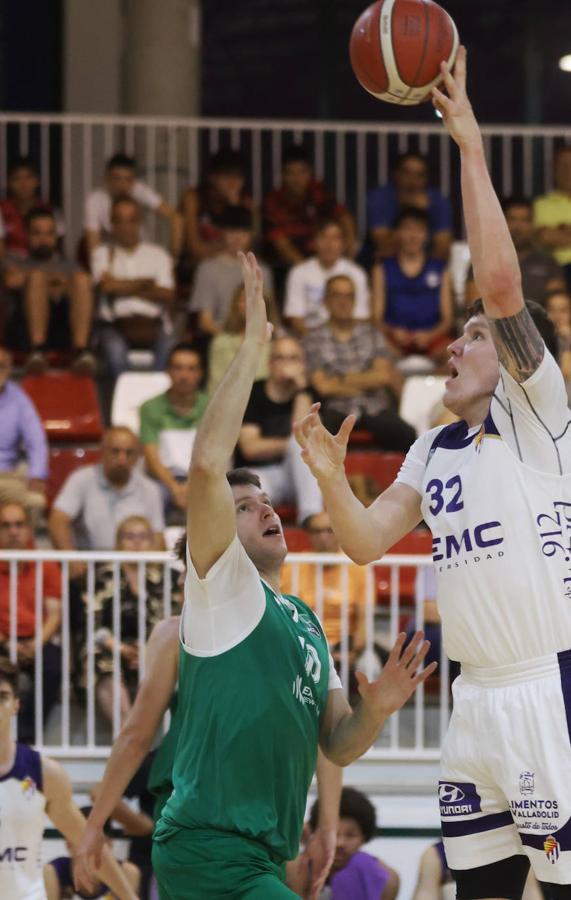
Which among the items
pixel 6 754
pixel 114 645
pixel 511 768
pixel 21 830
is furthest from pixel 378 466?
pixel 511 768

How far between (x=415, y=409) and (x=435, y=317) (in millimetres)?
1063

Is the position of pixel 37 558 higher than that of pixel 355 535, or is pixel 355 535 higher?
pixel 355 535

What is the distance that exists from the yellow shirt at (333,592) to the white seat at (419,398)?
8.66 feet

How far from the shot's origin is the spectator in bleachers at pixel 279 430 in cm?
938

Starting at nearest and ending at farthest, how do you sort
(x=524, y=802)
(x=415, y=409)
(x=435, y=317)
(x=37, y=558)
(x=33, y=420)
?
1. (x=524, y=802)
2. (x=37, y=558)
3. (x=33, y=420)
4. (x=415, y=409)
5. (x=435, y=317)

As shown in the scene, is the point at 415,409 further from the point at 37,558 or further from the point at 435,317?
the point at 37,558

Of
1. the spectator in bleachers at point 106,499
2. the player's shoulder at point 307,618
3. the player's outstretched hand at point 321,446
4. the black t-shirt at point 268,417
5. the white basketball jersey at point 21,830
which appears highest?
the player's outstretched hand at point 321,446

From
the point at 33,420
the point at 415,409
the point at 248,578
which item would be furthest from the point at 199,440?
the point at 415,409

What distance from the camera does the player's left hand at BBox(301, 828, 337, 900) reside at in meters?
5.25

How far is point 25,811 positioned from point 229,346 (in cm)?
465

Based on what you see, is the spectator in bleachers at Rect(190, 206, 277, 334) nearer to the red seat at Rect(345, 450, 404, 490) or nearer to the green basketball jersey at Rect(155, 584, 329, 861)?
the red seat at Rect(345, 450, 404, 490)

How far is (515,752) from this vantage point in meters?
4.08

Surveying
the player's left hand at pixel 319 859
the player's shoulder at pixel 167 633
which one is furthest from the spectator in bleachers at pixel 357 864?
the player's shoulder at pixel 167 633

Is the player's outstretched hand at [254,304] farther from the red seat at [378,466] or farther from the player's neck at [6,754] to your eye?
the red seat at [378,466]
